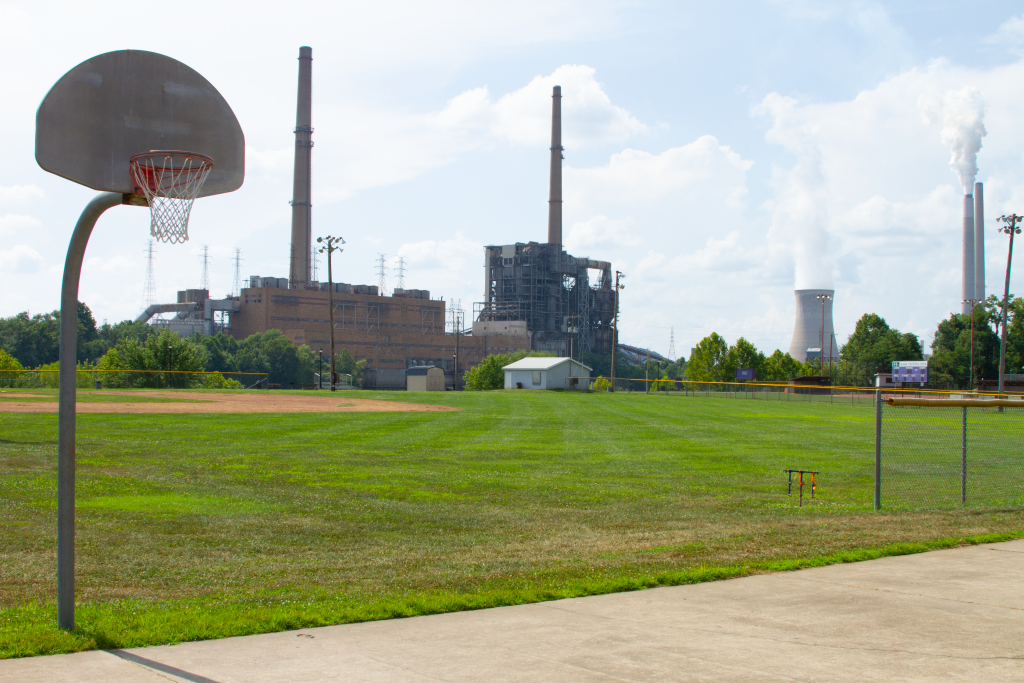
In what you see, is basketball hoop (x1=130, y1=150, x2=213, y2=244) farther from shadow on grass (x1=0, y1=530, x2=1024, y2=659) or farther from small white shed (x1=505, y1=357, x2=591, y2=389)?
small white shed (x1=505, y1=357, x2=591, y2=389)

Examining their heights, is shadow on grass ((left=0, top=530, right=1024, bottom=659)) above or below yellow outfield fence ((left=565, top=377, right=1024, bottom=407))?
above

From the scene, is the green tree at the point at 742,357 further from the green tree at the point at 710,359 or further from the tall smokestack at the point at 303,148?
the tall smokestack at the point at 303,148

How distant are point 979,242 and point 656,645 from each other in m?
135

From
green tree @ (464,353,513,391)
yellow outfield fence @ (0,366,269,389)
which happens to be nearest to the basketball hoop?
yellow outfield fence @ (0,366,269,389)

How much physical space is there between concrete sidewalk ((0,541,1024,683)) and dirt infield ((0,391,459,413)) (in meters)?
28.8

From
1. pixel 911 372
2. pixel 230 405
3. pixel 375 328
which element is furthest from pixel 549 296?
pixel 230 405

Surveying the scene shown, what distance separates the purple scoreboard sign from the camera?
87.9m

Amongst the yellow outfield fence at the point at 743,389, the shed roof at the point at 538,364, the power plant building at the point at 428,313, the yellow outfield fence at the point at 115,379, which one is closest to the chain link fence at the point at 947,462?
the yellow outfield fence at the point at 743,389

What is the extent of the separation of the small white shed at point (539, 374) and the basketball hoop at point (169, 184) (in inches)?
2926

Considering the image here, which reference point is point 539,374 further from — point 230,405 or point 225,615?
point 225,615

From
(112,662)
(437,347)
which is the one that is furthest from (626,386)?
(112,662)

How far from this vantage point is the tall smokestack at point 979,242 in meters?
120

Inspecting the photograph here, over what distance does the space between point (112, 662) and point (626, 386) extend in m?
83.5

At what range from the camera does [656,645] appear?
17.0ft
